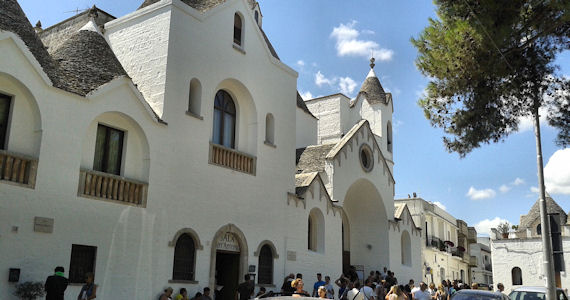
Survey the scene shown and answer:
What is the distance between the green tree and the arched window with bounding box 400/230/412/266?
14411 millimetres

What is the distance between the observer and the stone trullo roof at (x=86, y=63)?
14.3 m

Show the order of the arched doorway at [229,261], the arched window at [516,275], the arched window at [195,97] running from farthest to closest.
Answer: the arched window at [516,275]
the arched doorway at [229,261]
the arched window at [195,97]

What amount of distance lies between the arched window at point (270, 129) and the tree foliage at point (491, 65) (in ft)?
19.5

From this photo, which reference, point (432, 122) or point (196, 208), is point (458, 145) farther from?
point (196, 208)

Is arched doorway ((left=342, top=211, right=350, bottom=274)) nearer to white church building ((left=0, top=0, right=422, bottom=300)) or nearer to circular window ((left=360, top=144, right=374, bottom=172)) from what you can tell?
circular window ((left=360, top=144, right=374, bottom=172))

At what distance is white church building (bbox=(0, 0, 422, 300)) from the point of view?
12812mm

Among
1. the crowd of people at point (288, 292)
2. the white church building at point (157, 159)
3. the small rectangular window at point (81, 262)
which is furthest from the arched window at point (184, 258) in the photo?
the small rectangular window at point (81, 262)

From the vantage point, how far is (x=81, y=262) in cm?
1359

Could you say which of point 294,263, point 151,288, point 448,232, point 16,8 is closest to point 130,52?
point 16,8

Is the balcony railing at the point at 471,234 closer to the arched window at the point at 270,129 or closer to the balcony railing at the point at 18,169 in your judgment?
the arched window at the point at 270,129

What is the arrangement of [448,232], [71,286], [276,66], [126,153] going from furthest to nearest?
[448,232] → [276,66] → [126,153] → [71,286]

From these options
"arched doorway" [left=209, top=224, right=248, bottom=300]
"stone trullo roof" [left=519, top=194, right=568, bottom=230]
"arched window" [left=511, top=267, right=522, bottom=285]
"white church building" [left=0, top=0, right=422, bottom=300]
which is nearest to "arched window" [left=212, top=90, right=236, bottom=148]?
"white church building" [left=0, top=0, right=422, bottom=300]

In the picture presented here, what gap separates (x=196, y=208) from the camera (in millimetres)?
16547

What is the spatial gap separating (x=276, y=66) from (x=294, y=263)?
7.58 metres
